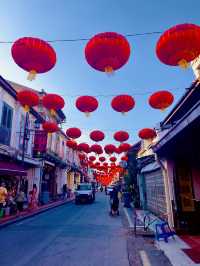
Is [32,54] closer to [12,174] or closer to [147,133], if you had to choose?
[147,133]

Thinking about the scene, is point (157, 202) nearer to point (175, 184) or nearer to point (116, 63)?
point (175, 184)

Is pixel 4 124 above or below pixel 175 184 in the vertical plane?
above

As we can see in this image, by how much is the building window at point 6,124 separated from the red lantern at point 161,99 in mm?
11725

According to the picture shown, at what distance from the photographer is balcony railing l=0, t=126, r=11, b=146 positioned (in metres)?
15.1

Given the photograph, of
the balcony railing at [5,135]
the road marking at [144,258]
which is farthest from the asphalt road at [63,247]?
the balcony railing at [5,135]

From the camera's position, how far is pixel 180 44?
4031mm

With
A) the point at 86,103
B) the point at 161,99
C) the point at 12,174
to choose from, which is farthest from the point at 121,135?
the point at 12,174

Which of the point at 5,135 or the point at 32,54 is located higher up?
the point at 5,135

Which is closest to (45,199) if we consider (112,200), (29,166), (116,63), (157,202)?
(29,166)

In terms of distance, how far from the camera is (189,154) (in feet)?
29.4

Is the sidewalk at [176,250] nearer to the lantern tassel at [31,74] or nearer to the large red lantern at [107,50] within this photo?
the large red lantern at [107,50]

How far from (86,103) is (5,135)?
11041mm

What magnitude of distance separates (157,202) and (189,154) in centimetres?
510

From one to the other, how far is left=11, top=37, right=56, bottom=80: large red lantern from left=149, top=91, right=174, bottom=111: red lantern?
345cm
